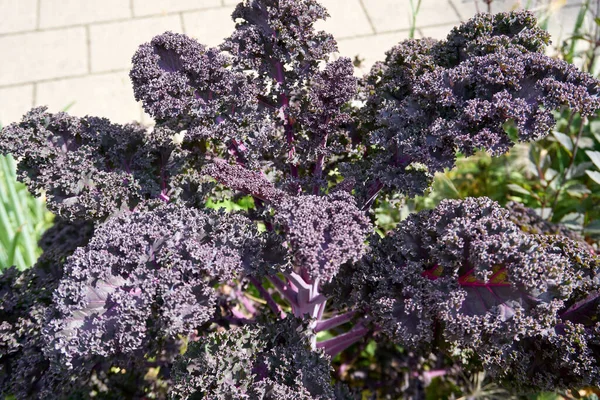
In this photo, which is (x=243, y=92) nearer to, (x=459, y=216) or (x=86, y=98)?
(x=459, y=216)

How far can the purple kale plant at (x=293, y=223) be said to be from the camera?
143 cm

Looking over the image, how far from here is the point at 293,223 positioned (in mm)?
1396

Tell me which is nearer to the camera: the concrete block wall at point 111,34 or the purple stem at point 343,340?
→ the purple stem at point 343,340

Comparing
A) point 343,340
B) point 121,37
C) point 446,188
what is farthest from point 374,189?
point 121,37

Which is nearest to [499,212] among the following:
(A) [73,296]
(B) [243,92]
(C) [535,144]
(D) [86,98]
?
(B) [243,92]

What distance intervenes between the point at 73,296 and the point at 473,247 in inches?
46.6

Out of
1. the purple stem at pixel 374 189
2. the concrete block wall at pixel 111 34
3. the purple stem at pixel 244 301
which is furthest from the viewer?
the concrete block wall at pixel 111 34

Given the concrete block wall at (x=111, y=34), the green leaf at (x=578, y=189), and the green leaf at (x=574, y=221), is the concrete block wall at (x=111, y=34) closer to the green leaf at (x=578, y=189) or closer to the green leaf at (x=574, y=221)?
the green leaf at (x=578, y=189)

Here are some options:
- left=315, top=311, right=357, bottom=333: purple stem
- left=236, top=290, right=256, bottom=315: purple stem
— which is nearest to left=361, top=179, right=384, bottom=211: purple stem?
left=315, top=311, right=357, bottom=333: purple stem

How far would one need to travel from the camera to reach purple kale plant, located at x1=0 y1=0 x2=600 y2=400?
4.70ft

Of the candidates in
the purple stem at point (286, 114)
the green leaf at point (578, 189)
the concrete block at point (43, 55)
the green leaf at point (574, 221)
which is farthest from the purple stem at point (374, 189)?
the concrete block at point (43, 55)

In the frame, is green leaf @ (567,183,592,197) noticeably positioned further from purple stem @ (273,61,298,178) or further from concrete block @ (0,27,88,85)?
concrete block @ (0,27,88,85)

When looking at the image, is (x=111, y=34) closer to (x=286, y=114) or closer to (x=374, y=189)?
(x=286, y=114)

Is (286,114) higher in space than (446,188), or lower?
higher
